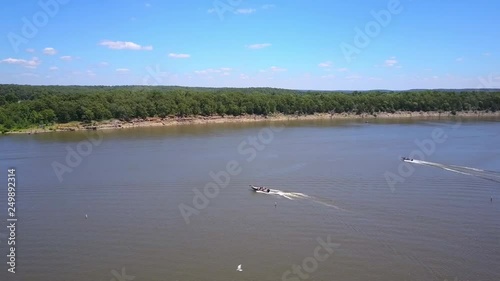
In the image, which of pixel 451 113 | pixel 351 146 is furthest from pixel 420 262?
pixel 451 113

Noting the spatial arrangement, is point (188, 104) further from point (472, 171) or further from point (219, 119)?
point (472, 171)

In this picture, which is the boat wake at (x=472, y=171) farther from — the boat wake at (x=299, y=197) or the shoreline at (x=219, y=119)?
the shoreline at (x=219, y=119)

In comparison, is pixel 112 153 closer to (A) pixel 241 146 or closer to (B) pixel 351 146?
(A) pixel 241 146

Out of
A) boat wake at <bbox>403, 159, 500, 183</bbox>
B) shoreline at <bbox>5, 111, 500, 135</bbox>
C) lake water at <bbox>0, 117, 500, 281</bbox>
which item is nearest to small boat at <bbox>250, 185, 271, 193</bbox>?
lake water at <bbox>0, 117, 500, 281</bbox>

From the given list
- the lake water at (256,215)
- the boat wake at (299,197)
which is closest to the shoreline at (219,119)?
the lake water at (256,215)

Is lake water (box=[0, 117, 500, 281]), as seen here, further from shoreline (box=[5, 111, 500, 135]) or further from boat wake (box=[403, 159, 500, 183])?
shoreline (box=[5, 111, 500, 135])
